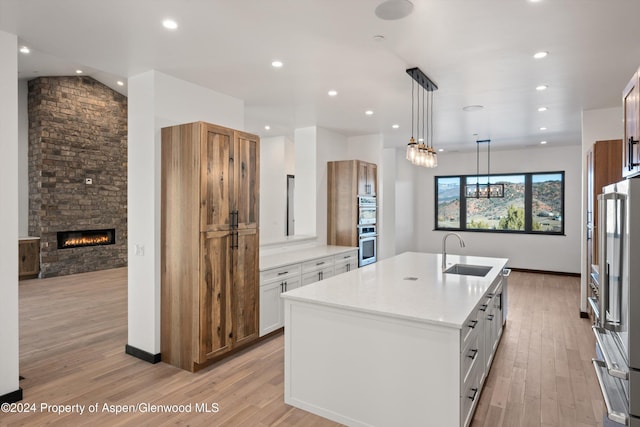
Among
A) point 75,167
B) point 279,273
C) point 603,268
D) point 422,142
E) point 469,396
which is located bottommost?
point 469,396

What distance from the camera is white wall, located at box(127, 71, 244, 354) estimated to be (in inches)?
136

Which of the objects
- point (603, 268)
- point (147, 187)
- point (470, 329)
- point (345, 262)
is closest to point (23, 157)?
point (147, 187)

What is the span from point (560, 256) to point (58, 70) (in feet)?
35.0

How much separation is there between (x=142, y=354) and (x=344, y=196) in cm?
361

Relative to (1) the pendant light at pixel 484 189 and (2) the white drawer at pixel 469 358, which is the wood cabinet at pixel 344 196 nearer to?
(2) the white drawer at pixel 469 358

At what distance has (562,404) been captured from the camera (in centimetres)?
276

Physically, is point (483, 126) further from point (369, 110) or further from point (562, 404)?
point (562, 404)

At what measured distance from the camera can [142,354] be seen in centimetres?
352

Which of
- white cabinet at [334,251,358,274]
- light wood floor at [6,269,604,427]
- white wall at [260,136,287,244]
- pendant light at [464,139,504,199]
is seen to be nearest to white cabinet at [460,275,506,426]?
light wood floor at [6,269,604,427]

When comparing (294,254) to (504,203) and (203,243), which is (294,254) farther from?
(504,203)

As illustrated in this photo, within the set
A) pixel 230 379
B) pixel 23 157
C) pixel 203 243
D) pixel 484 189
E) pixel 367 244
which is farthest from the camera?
pixel 484 189

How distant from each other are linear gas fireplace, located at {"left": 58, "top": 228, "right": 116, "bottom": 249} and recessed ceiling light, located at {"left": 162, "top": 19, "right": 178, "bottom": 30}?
653 cm

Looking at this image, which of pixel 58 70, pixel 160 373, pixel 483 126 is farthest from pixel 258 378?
pixel 58 70

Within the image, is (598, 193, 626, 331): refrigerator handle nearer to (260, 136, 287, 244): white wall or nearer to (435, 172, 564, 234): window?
Answer: (260, 136, 287, 244): white wall
